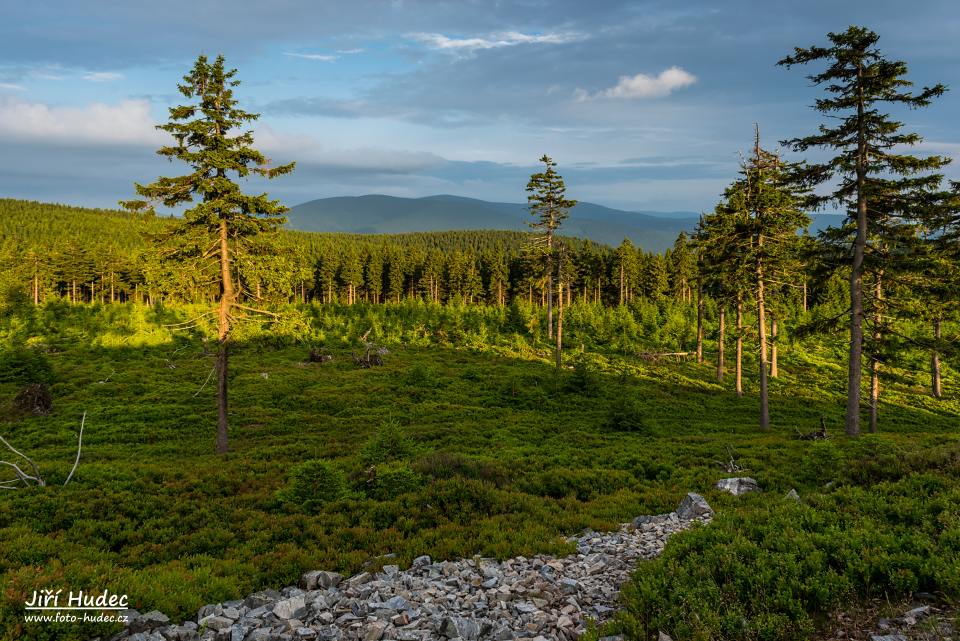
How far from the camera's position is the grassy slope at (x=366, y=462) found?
28.1ft

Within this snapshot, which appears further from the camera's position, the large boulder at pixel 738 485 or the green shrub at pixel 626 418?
the green shrub at pixel 626 418

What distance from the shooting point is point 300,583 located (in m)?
7.88

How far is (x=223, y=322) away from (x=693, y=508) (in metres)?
16.7


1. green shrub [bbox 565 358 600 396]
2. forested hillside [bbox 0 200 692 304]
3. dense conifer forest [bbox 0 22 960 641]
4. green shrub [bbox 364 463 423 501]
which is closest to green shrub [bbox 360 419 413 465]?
dense conifer forest [bbox 0 22 960 641]

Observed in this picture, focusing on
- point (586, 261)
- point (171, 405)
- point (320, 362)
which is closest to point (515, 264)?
point (586, 261)

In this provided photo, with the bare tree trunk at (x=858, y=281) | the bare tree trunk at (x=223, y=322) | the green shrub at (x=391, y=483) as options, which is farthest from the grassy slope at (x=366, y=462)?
the bare tree trunk at (x=858, y=281)

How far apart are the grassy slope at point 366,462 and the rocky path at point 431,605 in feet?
1.82

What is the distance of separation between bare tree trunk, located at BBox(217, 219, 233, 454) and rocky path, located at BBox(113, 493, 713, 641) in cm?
1231

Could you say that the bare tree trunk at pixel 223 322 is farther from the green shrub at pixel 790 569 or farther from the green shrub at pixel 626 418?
the green shrub at pixel 626 418

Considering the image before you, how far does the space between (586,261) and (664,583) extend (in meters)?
76.7

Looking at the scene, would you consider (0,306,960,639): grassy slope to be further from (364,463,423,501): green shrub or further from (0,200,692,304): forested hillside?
(0,200,692,304): forested hillside

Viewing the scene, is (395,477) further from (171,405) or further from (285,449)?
(171,405)

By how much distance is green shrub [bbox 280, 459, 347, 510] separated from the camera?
37.5 feet

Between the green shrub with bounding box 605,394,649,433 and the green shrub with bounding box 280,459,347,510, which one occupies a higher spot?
the green shrub with bounding box 280,459,347,510
